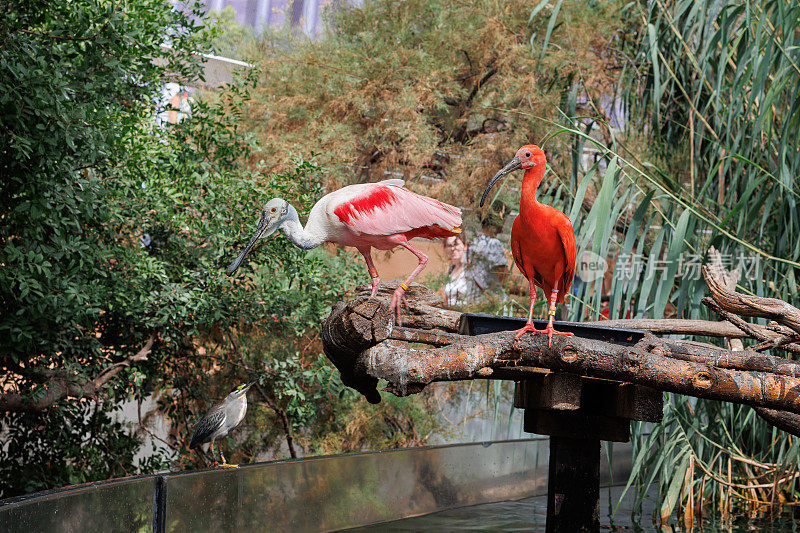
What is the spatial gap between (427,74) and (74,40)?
4429 mm

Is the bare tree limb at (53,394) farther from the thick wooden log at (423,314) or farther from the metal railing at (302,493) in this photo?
the thick wooden log at (423,314)

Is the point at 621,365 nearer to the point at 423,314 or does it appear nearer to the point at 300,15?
the point at 423,314

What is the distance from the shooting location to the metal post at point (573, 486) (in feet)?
11.5

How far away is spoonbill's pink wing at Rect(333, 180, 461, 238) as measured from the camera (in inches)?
114

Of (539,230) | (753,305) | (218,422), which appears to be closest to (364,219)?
(539,230)

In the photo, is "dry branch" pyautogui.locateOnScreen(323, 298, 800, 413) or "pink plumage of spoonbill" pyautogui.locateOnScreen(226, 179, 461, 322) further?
"pink plumage of spoonbill" pyautogui.locateOnScreen(226, 179, 461, 322)

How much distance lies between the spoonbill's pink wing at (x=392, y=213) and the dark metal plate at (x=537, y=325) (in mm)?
368

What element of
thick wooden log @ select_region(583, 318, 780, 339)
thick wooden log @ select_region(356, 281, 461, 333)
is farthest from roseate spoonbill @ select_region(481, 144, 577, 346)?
thick wooden log @ select_region(583, 318, 780, 339)

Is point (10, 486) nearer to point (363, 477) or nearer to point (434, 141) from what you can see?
point (363, 477)

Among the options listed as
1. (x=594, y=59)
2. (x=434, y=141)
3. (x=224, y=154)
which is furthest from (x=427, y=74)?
(x=224, y=154)

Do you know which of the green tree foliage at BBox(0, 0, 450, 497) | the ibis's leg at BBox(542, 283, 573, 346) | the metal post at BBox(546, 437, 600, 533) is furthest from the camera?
the green tree foliage at BBox(0, 0, 450, 497)

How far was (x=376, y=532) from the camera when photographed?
16.5ft

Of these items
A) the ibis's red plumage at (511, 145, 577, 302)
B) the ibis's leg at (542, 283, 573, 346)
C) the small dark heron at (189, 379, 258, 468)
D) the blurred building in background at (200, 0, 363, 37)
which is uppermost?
the blurred building in background at (200, 0, 363, 37)

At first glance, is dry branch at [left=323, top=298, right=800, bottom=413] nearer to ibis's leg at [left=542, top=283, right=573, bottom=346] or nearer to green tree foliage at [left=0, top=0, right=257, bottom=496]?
ibis's leg at [left=542, top=283, right=573, bottom=346]
